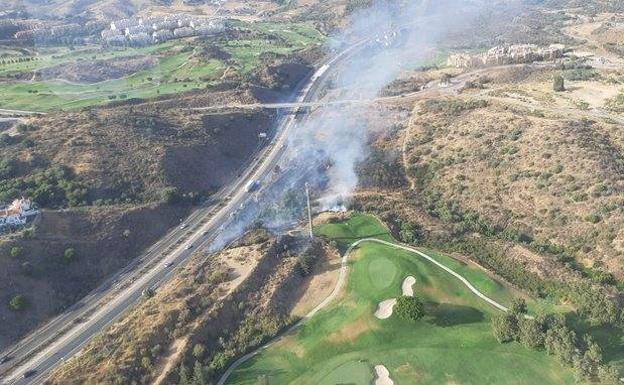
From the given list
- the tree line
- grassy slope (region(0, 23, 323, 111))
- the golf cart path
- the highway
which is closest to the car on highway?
the highway

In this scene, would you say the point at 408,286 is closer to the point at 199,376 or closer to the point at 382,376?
the point at 382,376

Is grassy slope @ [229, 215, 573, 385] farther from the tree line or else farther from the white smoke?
the white smoke

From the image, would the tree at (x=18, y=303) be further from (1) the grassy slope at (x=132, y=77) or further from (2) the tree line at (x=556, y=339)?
(1) the grassy slope at (x=132, y=77)

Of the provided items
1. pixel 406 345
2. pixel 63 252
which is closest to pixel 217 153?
pixel 63 252

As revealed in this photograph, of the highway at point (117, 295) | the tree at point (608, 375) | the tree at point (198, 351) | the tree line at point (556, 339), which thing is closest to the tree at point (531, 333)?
the tree line at point (556, 339)

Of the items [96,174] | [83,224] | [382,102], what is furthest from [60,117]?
[382,102]

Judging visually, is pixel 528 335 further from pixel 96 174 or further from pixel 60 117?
pixel 60 117
